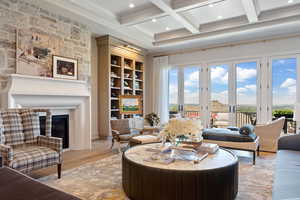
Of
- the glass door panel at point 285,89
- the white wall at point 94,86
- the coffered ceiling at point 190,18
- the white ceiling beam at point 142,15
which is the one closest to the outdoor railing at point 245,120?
the glass door panel at point 285,89

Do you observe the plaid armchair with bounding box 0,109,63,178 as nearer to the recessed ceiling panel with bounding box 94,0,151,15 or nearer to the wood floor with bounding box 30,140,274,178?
the wood floor with bounding box 30,140,274,178

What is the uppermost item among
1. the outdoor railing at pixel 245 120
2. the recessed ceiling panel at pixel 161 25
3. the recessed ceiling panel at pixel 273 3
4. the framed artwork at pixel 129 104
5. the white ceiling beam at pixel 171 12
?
the recessed ceiling panel at pixel 161 25

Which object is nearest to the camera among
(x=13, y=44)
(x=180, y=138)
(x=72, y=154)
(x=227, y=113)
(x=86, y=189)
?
(x=86, y=189)

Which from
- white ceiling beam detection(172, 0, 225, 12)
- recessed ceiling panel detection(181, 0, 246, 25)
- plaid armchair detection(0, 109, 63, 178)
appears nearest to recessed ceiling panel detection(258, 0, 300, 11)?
recessed ceiling panel detection(181, 0, 246, 25)

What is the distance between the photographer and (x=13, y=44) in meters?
3.72

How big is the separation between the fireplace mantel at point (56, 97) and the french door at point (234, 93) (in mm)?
4083

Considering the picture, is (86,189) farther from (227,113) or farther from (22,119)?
(227,113)

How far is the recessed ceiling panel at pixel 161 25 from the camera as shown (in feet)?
17.7

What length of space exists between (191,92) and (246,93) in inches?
69.5

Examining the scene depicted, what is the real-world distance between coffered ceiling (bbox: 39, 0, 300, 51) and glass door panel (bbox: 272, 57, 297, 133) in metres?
0.87

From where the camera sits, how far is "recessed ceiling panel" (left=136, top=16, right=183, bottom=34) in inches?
212

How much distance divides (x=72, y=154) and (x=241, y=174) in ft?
10.9

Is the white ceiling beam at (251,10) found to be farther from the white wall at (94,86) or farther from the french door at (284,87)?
the white wall at (94,86)

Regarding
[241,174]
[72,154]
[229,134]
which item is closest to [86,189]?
[72,154]
